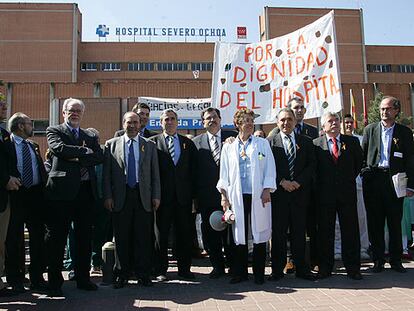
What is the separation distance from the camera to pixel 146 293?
483 centimetres

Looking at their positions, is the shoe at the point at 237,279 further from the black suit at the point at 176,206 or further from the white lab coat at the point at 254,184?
the black suit at the point at 176,206

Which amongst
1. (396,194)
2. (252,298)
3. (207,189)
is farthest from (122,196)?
(396,194)

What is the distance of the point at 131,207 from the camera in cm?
514

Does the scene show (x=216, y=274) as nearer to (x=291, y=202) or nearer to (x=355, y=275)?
(x=291, y=202)

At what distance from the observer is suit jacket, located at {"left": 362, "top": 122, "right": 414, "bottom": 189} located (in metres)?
5.56

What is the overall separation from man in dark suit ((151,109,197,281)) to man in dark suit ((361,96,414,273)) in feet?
8.28

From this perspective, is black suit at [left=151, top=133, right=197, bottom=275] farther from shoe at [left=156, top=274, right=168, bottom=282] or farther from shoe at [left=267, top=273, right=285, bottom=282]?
shoe at [left=267, top=273, right=285, bottom=282]

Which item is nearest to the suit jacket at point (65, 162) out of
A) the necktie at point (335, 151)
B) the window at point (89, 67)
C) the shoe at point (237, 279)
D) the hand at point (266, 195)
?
the hand at point (266, 195)

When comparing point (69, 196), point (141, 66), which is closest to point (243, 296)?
point (69, 196)

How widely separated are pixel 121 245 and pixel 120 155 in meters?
1.12

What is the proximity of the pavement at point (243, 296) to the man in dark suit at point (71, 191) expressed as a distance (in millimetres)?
Result: 320

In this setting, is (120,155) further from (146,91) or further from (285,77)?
(146,91)

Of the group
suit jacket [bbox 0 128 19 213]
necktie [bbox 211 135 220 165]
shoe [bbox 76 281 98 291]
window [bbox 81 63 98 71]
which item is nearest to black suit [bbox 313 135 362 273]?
necktie [bbox 211 135 220 165]

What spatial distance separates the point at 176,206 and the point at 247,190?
1030 millimetres
